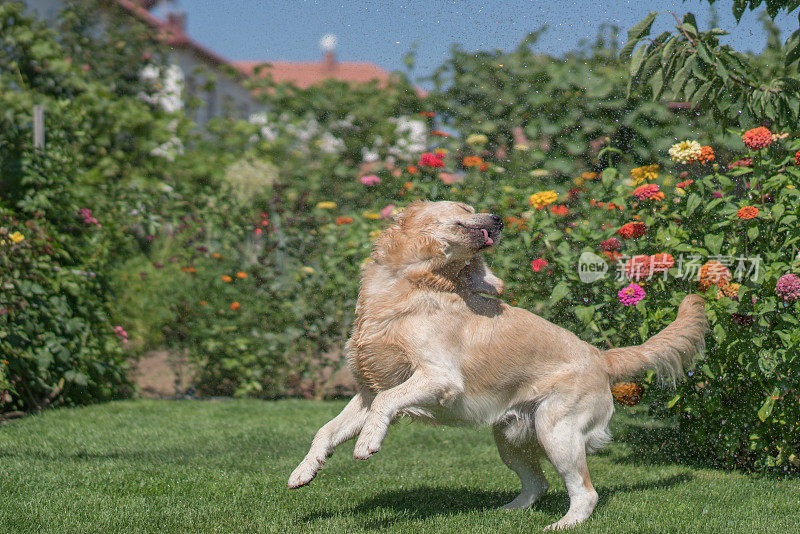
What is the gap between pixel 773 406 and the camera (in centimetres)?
427

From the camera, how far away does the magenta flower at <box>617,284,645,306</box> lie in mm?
4551

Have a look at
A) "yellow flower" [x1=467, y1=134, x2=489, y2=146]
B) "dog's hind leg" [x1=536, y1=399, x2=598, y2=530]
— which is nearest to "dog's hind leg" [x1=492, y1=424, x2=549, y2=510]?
"dog's hind leg" [x1=536, y1=399, x2=598, y2=530]

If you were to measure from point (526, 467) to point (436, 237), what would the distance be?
1.37m

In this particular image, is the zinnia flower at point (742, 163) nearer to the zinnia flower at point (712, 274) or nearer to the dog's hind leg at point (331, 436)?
the zinnia flower at point (712, 274)

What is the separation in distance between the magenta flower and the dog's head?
54.8 inches

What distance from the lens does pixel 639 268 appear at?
468 cm

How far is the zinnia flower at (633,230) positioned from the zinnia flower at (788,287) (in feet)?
3.05

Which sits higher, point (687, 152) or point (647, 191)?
point (687, 152)

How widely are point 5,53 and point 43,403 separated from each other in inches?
208

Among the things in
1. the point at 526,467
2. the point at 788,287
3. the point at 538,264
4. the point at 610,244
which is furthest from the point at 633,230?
the point at 526,467

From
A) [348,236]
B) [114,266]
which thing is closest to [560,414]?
[348,236]

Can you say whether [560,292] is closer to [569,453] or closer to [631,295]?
[631,295]

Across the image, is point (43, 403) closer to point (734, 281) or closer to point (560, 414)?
point (560, 414)

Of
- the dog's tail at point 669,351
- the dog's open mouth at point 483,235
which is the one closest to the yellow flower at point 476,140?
the dog's tail at point 669,351
